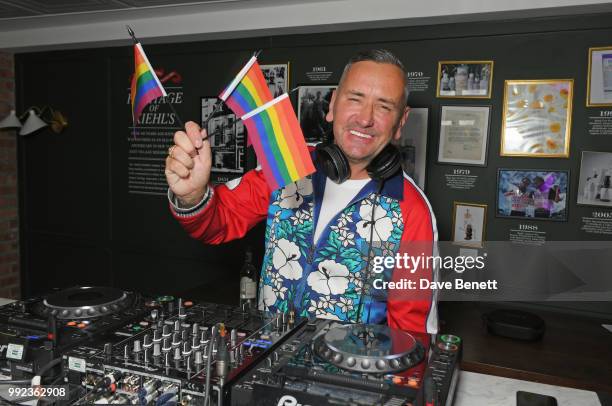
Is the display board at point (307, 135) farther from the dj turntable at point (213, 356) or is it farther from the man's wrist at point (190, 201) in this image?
the dj turntable at point (213, 356)

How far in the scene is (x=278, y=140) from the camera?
43.1 inches

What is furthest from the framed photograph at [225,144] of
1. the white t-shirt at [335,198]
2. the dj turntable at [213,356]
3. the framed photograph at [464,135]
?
the dj turntable at [213,356]

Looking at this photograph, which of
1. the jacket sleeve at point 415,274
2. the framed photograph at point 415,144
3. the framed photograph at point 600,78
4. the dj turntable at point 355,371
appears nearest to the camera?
the dj turntable at point 355,371

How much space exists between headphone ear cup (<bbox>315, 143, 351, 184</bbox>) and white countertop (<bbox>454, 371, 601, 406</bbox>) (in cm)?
73

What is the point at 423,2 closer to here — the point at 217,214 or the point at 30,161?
the point at 217,214

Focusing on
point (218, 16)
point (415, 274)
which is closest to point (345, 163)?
point (415, 274)

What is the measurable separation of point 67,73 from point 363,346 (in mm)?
3617

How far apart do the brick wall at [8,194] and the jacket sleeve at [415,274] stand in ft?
11.4

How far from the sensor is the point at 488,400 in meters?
1.13

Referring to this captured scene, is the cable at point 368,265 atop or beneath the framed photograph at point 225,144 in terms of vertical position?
beneath

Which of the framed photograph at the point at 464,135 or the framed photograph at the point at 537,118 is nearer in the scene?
the framed photograph at the point at 537,118

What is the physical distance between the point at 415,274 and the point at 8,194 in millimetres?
3608

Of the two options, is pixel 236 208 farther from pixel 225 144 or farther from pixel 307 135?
pixel 225 144

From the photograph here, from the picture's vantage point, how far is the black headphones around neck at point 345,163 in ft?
5.46
